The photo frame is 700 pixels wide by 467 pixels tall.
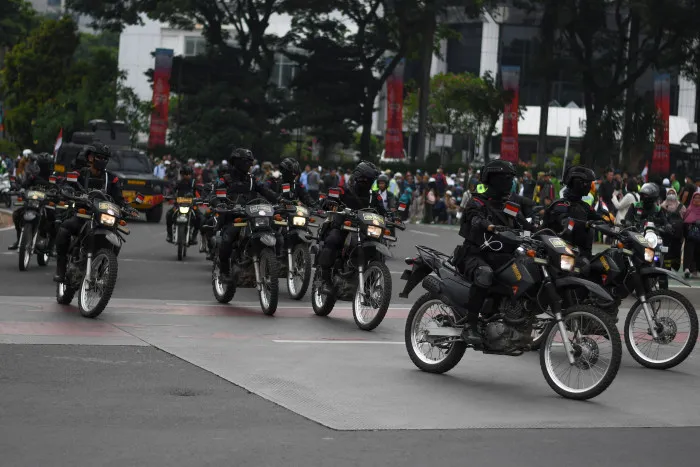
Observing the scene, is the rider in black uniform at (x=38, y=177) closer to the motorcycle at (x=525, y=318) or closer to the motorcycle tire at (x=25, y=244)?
the motorcycle tire at (x=25, y=244)

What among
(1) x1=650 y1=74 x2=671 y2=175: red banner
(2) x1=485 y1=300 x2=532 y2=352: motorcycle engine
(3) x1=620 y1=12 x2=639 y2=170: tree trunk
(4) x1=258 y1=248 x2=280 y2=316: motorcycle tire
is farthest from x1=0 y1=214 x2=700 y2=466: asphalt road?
(3) x1=620 y1=12 x2=639 y2=170: tree trunk

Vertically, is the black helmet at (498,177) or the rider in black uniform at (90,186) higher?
the black helmet at (498,177)

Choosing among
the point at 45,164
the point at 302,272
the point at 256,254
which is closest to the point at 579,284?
the point at 256,254

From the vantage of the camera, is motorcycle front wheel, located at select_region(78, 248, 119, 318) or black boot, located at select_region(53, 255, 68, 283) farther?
black boot, located at select_region(53, 255, 68, 283)

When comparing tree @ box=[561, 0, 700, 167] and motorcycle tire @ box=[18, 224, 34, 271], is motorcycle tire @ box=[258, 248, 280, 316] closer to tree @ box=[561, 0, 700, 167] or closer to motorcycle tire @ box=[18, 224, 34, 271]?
motorcycle tire @ box=[18, 224, 34, 271]

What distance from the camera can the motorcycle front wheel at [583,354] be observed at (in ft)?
33.5

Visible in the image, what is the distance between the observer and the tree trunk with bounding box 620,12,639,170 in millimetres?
53656

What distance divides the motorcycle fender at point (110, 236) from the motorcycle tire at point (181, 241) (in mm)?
9720

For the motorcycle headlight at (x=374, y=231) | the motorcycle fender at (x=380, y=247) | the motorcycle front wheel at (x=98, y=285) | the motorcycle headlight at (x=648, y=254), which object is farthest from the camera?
the motorcycle headlight at (x=374, y=231)

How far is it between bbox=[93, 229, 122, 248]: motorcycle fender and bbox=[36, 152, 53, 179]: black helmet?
271 inches

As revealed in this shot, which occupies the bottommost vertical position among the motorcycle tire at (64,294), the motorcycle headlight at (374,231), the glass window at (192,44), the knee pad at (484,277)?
the motorcycle tire at (64,294)

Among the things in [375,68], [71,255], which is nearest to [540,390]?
[71,255]

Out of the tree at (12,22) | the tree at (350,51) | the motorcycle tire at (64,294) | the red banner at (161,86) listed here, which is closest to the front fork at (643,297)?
the motorcycle tire at (64,294)

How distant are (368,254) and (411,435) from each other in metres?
6.60
